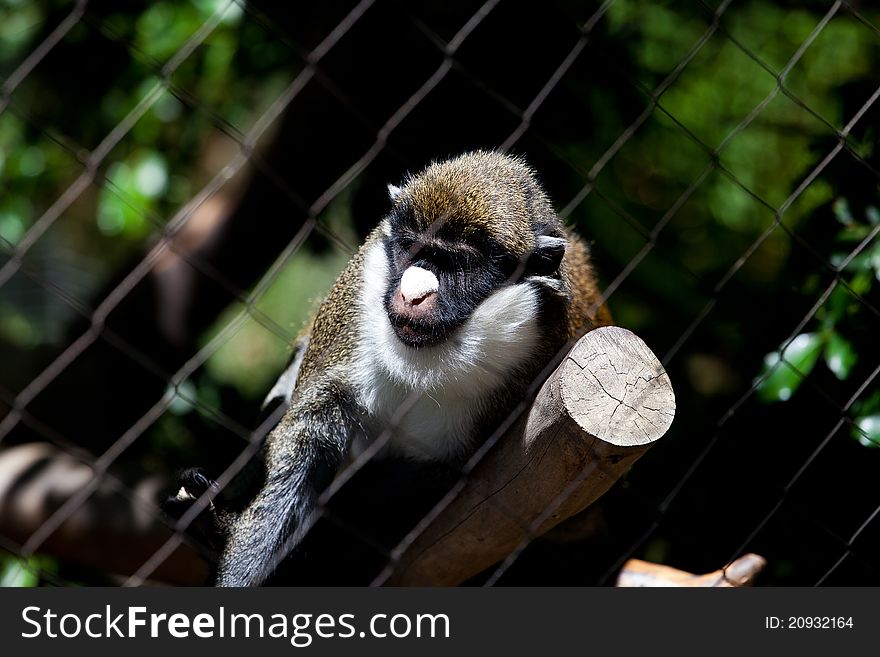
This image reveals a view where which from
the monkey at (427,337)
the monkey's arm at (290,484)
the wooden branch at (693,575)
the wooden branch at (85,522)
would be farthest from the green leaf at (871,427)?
the wooden branch at (85,522)

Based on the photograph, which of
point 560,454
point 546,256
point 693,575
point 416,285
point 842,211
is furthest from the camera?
point 842,211

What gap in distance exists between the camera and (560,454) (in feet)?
6.31

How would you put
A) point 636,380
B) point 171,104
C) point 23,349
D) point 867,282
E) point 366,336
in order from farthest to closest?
point 23,349 < point 171,104 < point 867,282 < point 366,336 < point 636,380

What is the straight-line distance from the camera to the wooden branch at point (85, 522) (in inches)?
115

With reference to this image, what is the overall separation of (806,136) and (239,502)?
11.7 ft

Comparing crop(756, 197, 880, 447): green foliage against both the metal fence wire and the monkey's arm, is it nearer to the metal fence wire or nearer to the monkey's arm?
the metal fence wire

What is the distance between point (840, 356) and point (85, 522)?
250cm

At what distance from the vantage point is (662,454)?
136 inches

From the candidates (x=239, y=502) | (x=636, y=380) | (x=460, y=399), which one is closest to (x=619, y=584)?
(x=460, y=399)

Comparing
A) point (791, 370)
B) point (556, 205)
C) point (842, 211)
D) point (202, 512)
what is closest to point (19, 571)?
point (202, 512)

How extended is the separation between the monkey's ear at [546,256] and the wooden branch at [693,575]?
0.92 metres

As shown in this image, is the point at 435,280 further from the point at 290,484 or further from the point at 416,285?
the point at 290,484

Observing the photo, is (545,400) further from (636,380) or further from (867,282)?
(867,282)

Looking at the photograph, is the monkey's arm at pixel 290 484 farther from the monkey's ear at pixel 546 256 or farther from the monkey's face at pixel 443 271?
the monkey's ear at pixel 546 256
